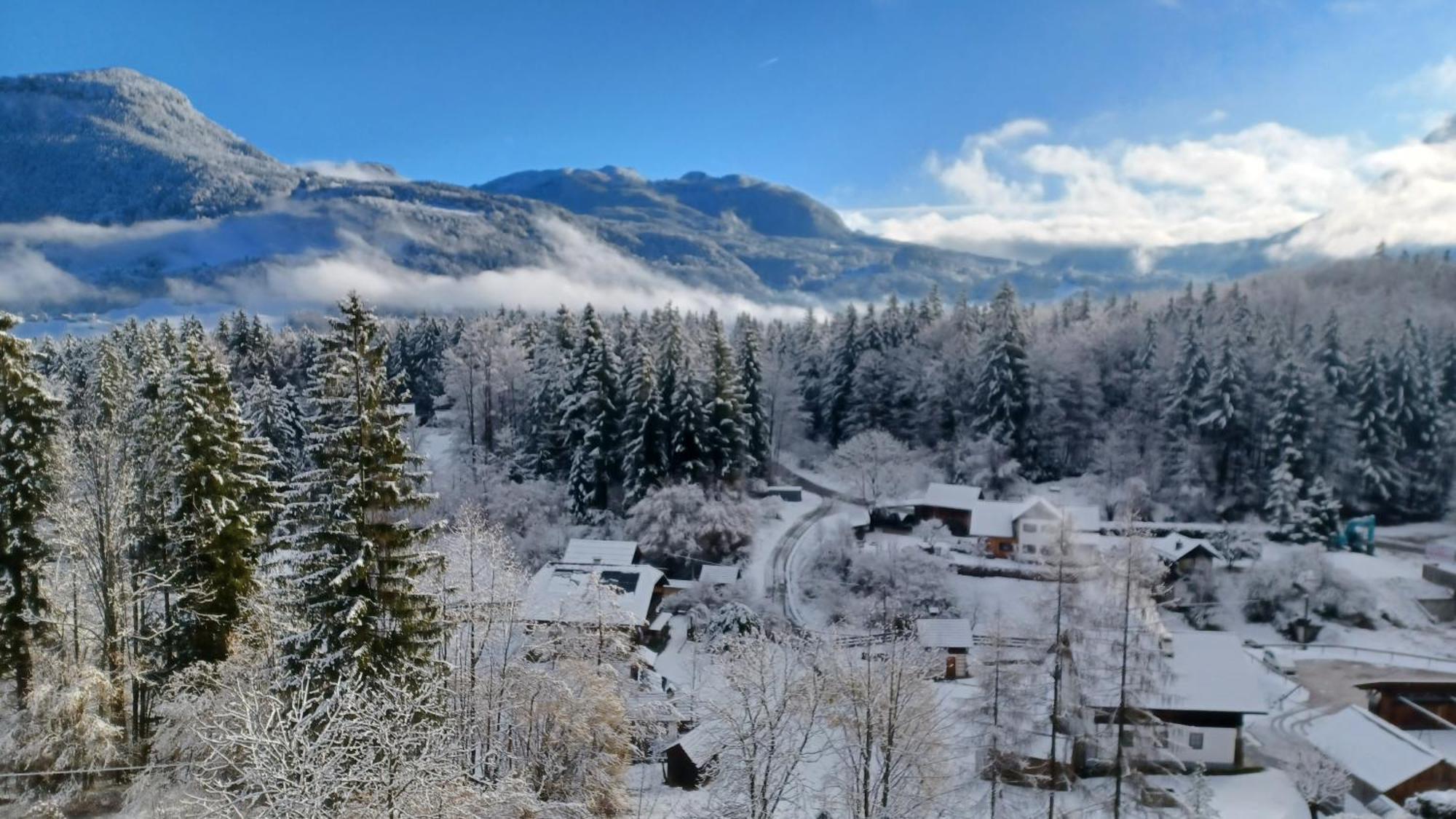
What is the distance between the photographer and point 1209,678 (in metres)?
31.0

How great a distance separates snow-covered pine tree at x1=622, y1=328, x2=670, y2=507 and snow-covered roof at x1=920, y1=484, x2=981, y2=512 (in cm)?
1853

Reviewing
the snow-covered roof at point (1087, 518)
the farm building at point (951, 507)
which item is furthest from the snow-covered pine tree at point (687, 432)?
the snow-covered roof at point (1087, 518)

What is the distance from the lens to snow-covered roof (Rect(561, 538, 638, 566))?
42250 millimetres

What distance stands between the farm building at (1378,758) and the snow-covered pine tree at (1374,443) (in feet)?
108

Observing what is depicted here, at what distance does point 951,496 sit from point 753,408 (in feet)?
51.3

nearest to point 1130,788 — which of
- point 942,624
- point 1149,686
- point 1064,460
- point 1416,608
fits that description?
point 1149,686

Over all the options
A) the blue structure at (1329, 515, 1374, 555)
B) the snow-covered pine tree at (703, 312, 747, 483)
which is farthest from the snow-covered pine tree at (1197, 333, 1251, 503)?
the snow-covered pine tree at (703, 312, 747, 483)

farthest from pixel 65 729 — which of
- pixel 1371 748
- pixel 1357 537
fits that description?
pixel 1357 537

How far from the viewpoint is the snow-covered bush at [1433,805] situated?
2567cm

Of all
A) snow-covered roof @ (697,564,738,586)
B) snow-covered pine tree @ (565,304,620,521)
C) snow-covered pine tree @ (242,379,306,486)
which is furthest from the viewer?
snow-covered pine tree @ (565,304,620,521)

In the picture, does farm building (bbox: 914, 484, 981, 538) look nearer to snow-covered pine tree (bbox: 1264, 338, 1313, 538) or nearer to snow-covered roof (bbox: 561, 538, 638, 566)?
snow-covered pine tree (bbox: 1264, 338, 1313, 538)

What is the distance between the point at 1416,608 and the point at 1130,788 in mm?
35635

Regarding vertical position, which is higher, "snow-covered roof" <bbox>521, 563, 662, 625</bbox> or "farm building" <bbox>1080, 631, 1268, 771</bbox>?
"snow-covered roof" <bbox>521, 563, 662, 625</bbox>

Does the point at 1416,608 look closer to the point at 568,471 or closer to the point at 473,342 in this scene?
the point at 568,471
